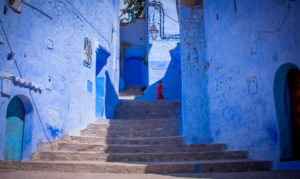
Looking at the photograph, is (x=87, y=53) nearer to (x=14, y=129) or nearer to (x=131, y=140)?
(x=131, y=140)

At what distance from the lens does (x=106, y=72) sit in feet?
30.7

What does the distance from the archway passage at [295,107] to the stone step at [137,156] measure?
3.15 feet

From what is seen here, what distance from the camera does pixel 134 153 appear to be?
5.00m

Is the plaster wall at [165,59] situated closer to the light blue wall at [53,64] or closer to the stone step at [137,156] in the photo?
the light blue wall at [53,64]

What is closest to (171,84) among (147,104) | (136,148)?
(147,104)

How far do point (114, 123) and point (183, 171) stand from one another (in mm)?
4012

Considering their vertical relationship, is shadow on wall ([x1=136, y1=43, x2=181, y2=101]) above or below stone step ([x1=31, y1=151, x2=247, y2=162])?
above

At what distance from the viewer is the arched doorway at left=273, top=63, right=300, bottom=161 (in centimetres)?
418

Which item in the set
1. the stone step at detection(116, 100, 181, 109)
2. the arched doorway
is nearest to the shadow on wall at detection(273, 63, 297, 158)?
the arched doorway

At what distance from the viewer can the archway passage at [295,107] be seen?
168 inches

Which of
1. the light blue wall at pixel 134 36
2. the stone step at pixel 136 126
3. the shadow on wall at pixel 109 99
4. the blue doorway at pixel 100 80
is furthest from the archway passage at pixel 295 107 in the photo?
the light blue wall at pixel 134 36

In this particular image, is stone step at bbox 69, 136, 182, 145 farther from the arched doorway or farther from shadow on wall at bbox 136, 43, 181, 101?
shadow on wall at bbox 136, 43, 181, 101

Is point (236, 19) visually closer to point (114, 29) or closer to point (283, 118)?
point (283, 118)

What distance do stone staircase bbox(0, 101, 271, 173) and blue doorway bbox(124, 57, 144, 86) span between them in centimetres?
1040
